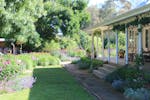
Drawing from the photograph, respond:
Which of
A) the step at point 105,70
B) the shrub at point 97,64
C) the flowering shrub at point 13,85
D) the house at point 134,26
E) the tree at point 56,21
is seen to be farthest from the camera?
the tree at point 56,21

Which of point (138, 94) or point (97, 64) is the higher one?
point (97, 64)

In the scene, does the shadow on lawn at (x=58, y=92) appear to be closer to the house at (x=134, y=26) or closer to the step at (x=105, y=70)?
the step at (x=105, y=70)

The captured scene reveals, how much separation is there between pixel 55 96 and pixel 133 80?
288 cm

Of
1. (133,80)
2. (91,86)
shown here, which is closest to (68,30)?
(91,86)

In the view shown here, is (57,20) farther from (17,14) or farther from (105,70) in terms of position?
(17,14)

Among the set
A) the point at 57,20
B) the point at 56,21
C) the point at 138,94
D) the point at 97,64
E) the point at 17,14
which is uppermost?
the point at 57,20

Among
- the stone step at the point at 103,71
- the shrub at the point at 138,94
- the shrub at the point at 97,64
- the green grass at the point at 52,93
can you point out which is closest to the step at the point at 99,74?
the stone step at the point at 103,71

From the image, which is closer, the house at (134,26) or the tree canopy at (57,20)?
the house at (134,26)

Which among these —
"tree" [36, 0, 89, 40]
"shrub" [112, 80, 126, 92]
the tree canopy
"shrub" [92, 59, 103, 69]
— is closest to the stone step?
"shrub" [92, 59, 103, 69]

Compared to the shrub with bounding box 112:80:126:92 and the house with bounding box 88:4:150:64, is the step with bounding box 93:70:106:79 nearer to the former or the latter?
the house with bounding box 88:4:150:64

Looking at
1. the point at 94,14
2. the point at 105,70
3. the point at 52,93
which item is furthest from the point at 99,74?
the point at 94,14

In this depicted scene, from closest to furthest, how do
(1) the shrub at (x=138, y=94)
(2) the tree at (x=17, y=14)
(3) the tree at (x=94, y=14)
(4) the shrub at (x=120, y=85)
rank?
(1) the shrub at (x=138, y=94), (4) the shrub at (x=120, y=85), (2) the tree at (x=17, y=14), (3) the tree at (x=94, y=14)

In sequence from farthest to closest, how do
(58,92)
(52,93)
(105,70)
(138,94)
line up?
(105,70), (58,92), (52,93), (138,94)

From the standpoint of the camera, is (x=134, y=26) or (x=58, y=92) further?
(x=134, y=26)
